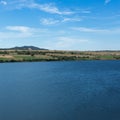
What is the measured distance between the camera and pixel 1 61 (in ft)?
598

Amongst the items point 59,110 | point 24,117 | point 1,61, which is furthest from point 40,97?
point 1,61

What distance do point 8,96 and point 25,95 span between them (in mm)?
2936

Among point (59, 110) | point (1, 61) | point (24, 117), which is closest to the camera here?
point (24, 117)

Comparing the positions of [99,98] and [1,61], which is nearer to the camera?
[99,98]

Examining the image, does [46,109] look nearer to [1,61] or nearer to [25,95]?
[25,95]

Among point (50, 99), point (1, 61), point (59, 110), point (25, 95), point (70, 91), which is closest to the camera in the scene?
point (59, 110)

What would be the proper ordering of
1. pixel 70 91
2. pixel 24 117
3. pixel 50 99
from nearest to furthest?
pixel 24 117, pixel 50 99, pixel 70 91

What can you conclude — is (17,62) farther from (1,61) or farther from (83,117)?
(83,117)

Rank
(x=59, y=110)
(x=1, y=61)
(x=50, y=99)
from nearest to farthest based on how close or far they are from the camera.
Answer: (x=59, y=110) → (x=50, y=99) → (x=1, y=61)

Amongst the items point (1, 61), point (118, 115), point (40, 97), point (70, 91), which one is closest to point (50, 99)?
point (40, 97)

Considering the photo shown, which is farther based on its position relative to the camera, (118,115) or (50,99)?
(50,99)

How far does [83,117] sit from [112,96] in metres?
14.8

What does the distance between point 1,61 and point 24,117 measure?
486ft

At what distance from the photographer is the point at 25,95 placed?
5334 centimetres
